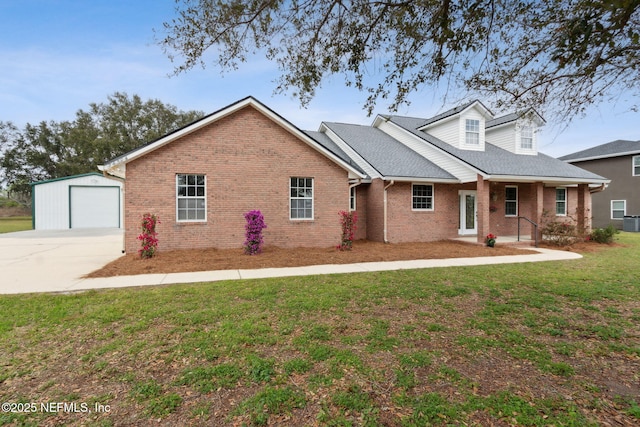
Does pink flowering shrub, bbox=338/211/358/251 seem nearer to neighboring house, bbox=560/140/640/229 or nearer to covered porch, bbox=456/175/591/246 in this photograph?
covered porch, bbox=456/175/591/246

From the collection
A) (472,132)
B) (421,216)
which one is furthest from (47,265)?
(472,132)

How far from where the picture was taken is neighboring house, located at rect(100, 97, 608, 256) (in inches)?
419

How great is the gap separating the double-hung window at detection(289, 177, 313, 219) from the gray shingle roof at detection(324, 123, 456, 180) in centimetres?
332

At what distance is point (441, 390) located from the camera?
9.61ft

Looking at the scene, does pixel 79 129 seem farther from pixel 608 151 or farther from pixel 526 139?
pixel 608 151

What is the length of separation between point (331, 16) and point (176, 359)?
237 inches

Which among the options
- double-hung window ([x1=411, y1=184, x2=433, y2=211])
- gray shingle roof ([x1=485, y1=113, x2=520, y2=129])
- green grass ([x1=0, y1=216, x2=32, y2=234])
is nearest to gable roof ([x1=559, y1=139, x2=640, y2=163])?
gray shingle roof ([x1=485, y1=113, x2=520, y2=129])

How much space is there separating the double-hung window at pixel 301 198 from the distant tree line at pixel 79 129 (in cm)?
3742

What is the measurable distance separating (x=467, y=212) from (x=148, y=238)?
13.9 meters

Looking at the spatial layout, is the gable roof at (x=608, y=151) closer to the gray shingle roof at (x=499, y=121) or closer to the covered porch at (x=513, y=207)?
the covered porch at (x=513, y=207)

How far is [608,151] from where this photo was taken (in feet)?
78.5

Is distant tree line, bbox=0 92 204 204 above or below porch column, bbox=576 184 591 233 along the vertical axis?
above

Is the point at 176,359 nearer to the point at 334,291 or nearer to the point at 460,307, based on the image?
the point at 334,291

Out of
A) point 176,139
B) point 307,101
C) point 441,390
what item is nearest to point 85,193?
point 176,139
